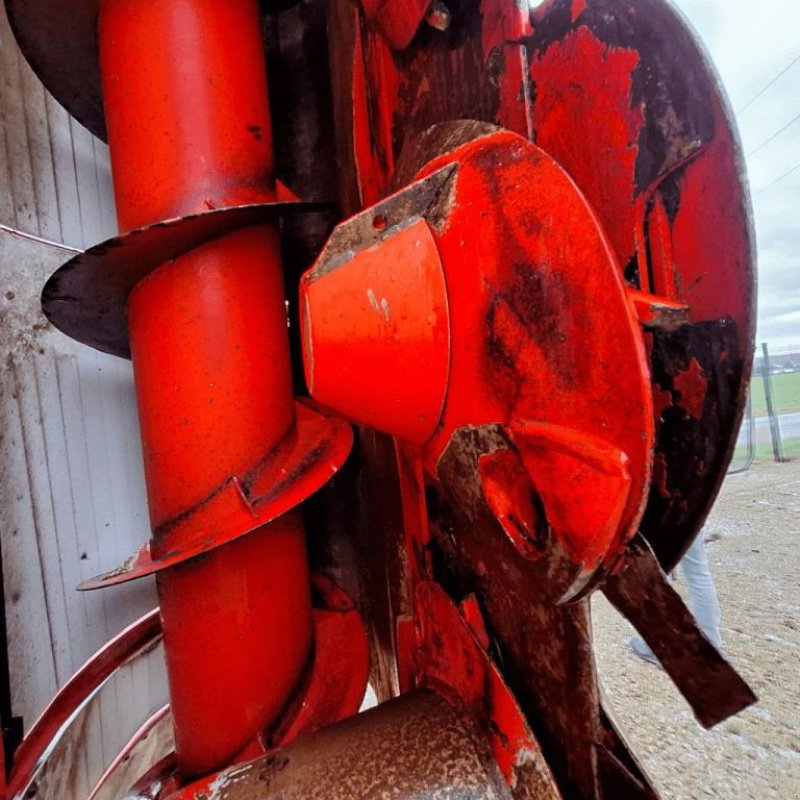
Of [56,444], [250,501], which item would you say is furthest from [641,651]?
[56,444]

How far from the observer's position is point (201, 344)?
65 centimetres

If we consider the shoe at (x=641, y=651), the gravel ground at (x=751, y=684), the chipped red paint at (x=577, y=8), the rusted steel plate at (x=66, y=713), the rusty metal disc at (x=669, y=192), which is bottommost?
the gravel ground at (x=751, y=684)

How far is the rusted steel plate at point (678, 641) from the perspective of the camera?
40 centimetres

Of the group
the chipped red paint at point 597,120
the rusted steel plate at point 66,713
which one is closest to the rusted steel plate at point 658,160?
the chipped red paint at point 597,120

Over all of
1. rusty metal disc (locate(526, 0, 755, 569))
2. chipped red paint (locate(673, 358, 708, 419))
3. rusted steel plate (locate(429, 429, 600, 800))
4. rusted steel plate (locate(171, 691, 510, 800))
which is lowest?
rusted steel plate (locate(171, 691, 510, 800))

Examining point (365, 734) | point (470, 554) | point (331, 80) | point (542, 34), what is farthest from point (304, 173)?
point (365, 734)

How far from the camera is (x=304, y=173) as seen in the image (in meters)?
1.02

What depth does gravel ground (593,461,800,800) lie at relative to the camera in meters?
1.73

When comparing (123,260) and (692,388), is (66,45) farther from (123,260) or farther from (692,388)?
(692,388)

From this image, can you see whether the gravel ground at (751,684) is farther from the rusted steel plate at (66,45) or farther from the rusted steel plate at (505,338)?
the rusted steel plate at (66,45)

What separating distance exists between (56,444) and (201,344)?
0.81m

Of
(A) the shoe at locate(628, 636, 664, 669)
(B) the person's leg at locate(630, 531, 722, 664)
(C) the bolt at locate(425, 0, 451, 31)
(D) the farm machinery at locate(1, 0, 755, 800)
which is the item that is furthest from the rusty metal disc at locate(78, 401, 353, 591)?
(A) the shoe at locate(628, 636, 664, 669)

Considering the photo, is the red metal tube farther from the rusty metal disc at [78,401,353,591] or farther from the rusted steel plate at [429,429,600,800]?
the rusted steel plate at [429,429,600,800]

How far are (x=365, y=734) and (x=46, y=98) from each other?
1554 mm
